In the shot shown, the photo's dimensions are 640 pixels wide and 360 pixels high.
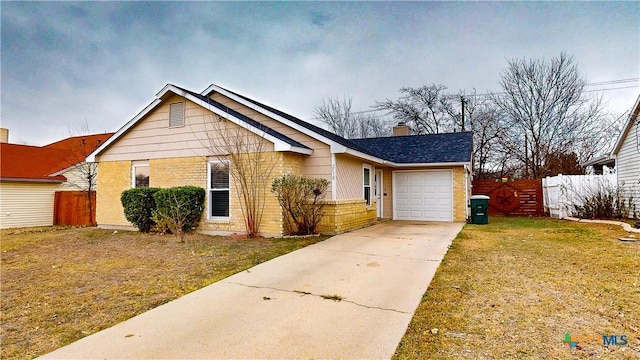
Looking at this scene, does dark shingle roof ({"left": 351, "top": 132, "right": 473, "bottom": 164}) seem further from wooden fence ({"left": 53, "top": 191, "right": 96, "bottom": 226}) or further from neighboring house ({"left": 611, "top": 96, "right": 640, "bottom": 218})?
wooden fence ({"left": 53, "top": 191, "right": 96, "bottom": 226})

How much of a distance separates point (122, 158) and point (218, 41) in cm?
560

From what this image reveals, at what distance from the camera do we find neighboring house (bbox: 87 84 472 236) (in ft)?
32.6

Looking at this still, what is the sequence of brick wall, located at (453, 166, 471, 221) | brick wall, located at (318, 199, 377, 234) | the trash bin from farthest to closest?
1. brick wall, located at (453, 166, 471, 221)
2. the trash bin
3. brick wall, located at (318, 199, 377, 234)

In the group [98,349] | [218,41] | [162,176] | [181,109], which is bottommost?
[98,349]

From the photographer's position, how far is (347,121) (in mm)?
31766

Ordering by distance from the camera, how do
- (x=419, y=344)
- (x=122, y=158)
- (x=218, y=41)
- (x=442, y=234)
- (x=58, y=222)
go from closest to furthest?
(x=419, y=344) → (x=442, y=234) → (x=122, y=158) → (x=218, y=41) → (x=58, y=222)

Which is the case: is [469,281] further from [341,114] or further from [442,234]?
[341,114]

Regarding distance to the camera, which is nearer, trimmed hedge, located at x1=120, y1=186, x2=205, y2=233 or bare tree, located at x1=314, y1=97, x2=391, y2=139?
trimmed hedge, located at x1=120, y1=186, x2=205, y2=233

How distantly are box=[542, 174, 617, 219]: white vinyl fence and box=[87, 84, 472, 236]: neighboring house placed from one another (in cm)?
447

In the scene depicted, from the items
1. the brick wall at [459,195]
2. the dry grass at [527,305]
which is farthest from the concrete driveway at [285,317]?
the brick wall at [459,195]

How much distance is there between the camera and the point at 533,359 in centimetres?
278

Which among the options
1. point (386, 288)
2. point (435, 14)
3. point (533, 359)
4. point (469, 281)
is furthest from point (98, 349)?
point (435, 14)

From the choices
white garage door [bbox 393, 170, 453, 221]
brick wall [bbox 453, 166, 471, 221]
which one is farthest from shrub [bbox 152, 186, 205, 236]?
brick wall [bbox 453, 166, 471, 221]

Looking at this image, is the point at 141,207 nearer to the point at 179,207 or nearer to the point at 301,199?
the point at 179,207
